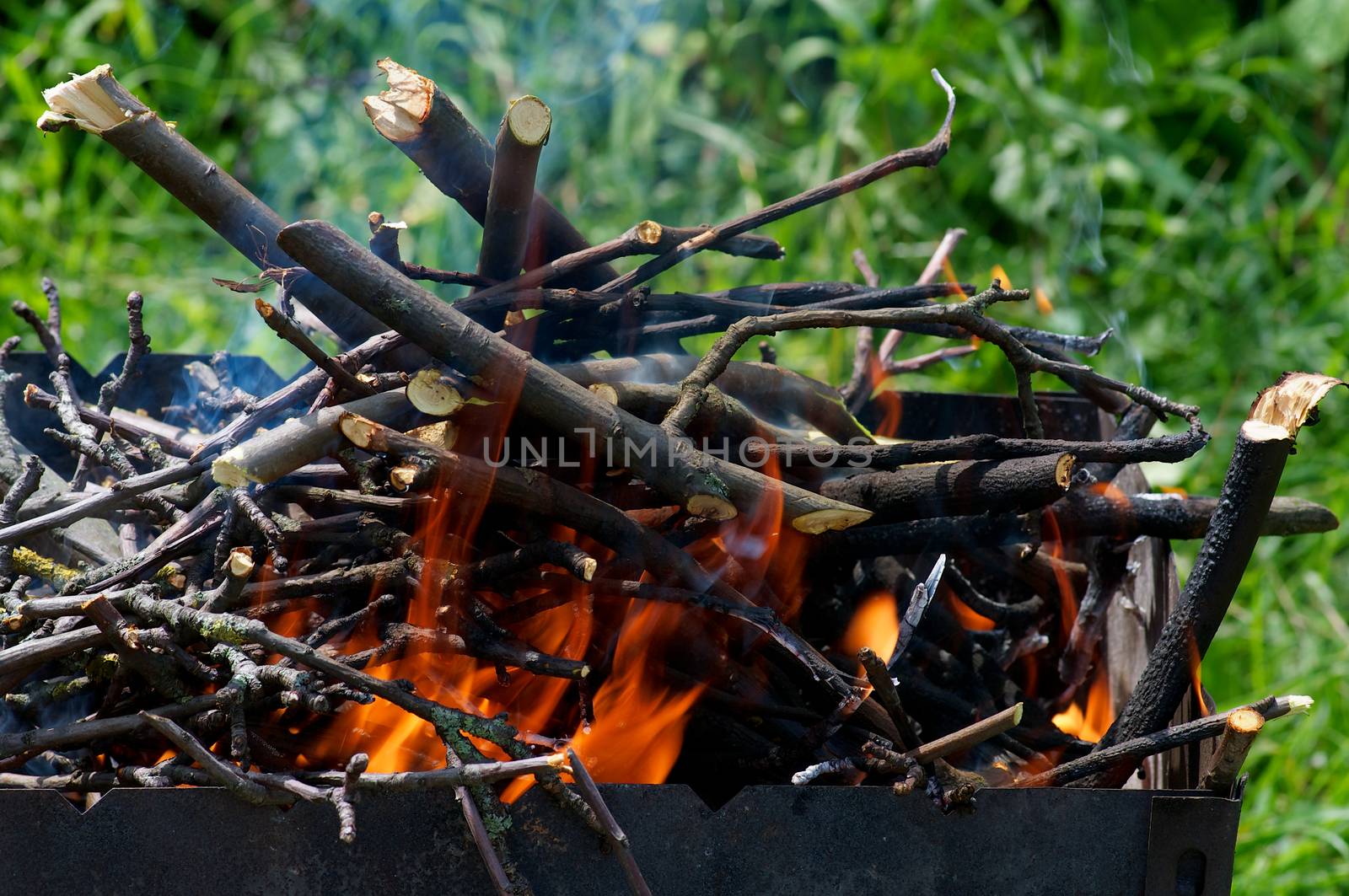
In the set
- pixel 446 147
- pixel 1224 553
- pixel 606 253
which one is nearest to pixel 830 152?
pixel 606 253

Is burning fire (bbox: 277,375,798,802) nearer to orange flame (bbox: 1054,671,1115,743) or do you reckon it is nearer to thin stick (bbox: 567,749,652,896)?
thin stick (bbox: 567,749,652,896)

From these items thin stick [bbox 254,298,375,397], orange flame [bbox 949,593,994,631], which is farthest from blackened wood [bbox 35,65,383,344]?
orange flame [bbox 949,593,994,631]

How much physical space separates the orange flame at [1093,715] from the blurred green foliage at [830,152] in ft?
4.39

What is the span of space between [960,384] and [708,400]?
2144 millimetres

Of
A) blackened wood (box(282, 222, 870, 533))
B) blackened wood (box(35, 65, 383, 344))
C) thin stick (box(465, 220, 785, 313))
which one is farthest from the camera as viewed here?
thin stick (box(465, 220, 785, 313))

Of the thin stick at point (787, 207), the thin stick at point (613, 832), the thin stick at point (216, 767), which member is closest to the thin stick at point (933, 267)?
the thin stick at point (787, 207)

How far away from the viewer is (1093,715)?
1620mm

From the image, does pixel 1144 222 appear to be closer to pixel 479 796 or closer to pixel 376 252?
pixel 376 252

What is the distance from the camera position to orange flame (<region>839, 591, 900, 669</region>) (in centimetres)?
146

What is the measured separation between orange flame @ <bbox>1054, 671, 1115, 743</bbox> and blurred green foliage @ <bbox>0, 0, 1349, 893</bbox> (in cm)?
134

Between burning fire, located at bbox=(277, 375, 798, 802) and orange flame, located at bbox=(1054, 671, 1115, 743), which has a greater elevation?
burning fire, located at bbox=(277, 375, 798, 802)

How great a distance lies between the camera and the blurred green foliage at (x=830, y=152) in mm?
3377

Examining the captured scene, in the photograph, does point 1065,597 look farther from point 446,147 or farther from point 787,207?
point 446,147

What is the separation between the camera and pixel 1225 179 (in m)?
3.76
